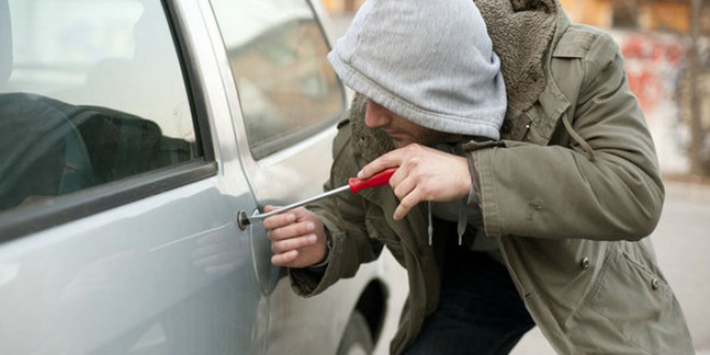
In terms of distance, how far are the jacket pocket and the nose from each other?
1.93 feet

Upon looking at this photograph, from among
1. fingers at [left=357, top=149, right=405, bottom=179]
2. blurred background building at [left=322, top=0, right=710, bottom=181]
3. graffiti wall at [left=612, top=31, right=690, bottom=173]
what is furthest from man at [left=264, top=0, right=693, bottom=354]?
graffiti wall at [left=612, top=31, right=690, bottom=173]

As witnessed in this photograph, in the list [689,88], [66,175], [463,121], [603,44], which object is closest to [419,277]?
[463,121]

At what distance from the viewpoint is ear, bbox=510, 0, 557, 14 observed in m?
1.96

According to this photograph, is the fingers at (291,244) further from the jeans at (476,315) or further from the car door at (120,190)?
the jeans at (476,315)

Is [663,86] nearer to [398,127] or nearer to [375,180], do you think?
[398,127]

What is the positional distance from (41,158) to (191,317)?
400mm

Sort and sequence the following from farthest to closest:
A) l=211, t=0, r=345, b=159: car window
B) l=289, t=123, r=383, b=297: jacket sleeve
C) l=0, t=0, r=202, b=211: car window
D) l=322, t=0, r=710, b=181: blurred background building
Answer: l=322, t=0, r=710, b=181: blurred background building
l=211, t=0, r=345, b=159: car window
l=289, t=123, r=383, b=297: jacket sleeve
l=0, t=0, r=202, b=211: car window

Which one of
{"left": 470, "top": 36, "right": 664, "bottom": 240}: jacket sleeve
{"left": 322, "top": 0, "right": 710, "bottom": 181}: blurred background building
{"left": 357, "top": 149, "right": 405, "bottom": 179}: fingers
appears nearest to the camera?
{"left": 470, "top": 36, "right": 664, "bottom": 240}: jacket sleeve

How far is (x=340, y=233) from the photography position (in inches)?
86.4

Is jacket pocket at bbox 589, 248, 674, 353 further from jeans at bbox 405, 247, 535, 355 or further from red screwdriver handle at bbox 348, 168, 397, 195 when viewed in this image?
red screwdriver handle at bbox 348, 168, 397, 195

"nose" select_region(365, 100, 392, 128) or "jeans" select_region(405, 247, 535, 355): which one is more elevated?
"nose" select_region(365, 100, 392, 128)

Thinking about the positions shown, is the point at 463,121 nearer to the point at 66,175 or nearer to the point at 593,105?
the point at 593,105

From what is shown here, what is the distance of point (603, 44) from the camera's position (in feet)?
6.16

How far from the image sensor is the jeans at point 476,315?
235cm
